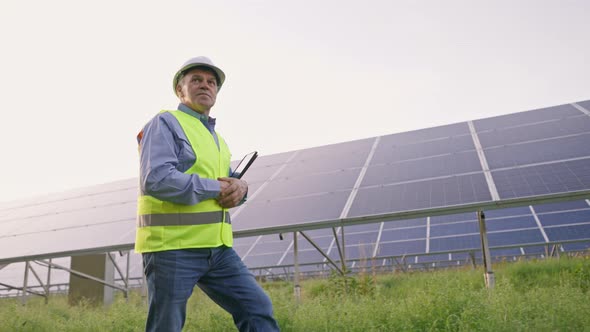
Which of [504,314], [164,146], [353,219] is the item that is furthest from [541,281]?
[164,146]

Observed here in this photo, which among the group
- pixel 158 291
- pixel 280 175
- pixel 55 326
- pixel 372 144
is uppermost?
pixel 372 144

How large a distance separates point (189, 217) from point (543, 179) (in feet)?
17.7

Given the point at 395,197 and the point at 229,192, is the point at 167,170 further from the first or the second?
the point at 395,197

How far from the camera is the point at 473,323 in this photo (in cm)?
427

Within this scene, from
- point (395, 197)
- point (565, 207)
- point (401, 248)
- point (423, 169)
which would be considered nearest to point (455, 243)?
point (401, 248)

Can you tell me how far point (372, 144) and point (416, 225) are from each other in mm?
3904

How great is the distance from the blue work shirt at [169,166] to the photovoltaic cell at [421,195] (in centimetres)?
419

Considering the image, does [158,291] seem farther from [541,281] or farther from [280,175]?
[280,175]

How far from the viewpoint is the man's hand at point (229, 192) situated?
2926mm

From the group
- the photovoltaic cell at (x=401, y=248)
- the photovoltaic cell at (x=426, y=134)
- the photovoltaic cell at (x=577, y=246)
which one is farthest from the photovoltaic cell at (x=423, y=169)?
the photovoltaic cell at (x=577, y=246)

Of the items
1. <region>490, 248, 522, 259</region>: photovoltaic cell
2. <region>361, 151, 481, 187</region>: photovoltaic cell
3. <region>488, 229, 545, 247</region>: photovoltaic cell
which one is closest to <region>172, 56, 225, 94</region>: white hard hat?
<region>361, 151, 481, 187</region>: photovoltaic cell

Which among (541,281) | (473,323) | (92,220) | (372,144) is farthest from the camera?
(372,144)

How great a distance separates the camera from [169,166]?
271cm

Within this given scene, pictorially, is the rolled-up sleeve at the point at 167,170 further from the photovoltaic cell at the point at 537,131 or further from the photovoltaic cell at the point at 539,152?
the photovoltaic cell at the point at 537,131
